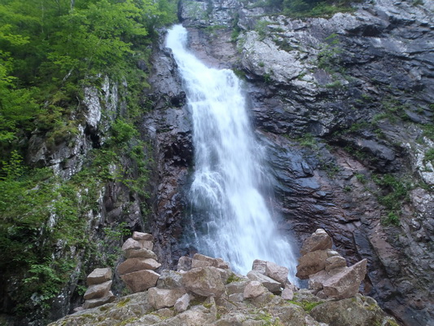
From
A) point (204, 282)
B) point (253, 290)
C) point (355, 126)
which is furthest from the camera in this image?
point (355, 126)

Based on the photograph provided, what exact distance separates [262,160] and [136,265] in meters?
11.8

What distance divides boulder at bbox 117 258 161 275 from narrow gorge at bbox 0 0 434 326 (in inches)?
59.6

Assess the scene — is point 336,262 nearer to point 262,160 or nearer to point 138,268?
point 138,268

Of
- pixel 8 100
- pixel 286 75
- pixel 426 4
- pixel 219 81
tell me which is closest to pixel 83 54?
pixel 8 100

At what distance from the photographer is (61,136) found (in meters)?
7.70

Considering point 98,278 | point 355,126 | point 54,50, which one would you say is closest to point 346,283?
point 98,278

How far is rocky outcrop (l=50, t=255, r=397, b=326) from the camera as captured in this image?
11.6 ft

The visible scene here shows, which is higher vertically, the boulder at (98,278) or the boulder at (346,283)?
the boulder at (98,278)

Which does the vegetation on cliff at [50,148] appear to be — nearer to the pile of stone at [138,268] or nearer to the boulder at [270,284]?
the pile of stone at [138,268]

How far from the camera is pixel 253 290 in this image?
404cm

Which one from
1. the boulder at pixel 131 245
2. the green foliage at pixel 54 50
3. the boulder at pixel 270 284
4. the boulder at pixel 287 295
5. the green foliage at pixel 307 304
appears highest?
the green foliage at pixel 54 50

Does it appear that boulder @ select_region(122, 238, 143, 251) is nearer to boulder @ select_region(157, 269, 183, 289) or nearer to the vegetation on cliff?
boulder @ select_region(157, 269, 183, 289)

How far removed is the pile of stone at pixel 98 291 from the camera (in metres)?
4.40

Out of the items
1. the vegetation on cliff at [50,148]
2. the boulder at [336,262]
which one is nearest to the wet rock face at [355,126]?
the boulder at [336,262]
